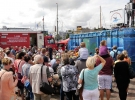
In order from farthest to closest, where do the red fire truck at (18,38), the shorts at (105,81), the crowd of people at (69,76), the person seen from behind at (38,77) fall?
the red fire truck at (18,38) → the shorts at (105,81) → the person seen from behind at (38,77) → the crowd of people at (69,76)

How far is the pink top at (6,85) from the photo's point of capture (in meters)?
5.13

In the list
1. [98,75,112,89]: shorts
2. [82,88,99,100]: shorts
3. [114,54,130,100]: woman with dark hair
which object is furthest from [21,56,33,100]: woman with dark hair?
[114,54,130,100]: woman with dark hair

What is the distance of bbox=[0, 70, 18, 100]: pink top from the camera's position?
5.13 metres

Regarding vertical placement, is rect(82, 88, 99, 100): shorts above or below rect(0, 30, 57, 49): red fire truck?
below

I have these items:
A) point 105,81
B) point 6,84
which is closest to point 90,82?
point 6,84

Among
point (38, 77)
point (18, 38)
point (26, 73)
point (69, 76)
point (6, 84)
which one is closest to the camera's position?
point (6, 84)

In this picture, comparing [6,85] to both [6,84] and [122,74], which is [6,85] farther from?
[122,74]

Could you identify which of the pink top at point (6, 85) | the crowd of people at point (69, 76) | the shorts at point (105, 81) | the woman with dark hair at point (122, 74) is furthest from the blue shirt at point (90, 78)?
the shorts at point (105, 81)

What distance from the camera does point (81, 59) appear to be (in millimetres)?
7824

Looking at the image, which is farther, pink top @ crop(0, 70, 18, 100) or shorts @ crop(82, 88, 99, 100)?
shorts @ crop(82, 88, 99, 100)

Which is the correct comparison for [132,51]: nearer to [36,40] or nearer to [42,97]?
[42,97]

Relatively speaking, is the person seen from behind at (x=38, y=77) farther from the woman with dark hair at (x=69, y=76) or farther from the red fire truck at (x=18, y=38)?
the red fire truck at (x=18, y=38)

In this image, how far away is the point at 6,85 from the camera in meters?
5.19

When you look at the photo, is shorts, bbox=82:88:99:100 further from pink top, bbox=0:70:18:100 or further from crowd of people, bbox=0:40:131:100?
pink top, bbox=0:70:18:100
